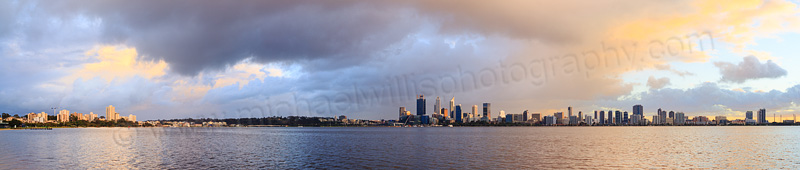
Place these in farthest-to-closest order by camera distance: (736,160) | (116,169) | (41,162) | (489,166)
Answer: (736,160)
(41,162)
(489,166)
(116,169)

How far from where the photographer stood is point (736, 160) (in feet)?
243

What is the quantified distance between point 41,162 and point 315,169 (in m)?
41.1

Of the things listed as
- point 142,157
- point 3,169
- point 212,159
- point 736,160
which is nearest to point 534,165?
point 736,160

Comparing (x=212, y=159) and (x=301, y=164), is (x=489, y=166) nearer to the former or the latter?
(x=301, y=164)

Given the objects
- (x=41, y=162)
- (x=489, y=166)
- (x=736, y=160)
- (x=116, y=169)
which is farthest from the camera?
(x=736, y=160)

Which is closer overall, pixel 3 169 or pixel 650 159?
pixel 3 169

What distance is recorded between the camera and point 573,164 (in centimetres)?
6688

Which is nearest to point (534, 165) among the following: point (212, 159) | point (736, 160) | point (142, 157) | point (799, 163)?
point (736, 160)

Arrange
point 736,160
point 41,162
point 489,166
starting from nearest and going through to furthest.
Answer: point 489,166 < point 41,162 < point 736,160

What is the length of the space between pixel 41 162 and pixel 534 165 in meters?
70.1

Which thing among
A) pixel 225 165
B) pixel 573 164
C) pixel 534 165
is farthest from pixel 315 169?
pixel 573 164

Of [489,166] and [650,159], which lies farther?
[650,159]

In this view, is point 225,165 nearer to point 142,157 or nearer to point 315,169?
point 315,169

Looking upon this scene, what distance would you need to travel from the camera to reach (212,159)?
74.4m
